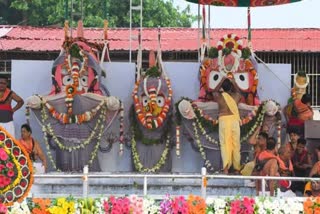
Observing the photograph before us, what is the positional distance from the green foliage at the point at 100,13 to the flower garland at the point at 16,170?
63.2 feet

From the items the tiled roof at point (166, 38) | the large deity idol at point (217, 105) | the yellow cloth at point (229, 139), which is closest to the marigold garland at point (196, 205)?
the yellow cloth at point (229, 139)

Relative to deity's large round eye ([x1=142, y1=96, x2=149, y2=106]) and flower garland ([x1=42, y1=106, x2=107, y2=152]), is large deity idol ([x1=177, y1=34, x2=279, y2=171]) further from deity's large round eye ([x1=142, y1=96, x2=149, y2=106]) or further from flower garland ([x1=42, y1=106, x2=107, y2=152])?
flower garland ([x1=42, y1=106, x2=107, y2=152])

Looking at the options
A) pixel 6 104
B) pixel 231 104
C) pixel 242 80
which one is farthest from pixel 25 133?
pixel 242 80

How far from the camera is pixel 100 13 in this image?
31.8m

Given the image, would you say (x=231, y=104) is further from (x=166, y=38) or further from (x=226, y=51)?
(x=166, y=38)

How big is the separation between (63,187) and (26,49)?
5974mm

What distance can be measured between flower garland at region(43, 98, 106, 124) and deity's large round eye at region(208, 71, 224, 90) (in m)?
1.75

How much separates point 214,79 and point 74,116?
2.33 m

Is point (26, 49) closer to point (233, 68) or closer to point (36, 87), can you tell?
point (36, 87)

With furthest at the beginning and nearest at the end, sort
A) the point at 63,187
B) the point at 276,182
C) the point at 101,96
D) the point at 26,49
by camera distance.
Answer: the point at 26,49 → the point at 101,96 → the point at 63,187 → the point at 276,182

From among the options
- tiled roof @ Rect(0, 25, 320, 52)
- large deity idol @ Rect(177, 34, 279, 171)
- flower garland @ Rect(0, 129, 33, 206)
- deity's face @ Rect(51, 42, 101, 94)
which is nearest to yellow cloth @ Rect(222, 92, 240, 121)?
large deity idol @ Rect(177, 34, 279, 171)

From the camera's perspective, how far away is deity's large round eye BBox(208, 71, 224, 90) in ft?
52.8

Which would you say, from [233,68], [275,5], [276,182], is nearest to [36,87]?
[233,68]

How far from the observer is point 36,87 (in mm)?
16719
